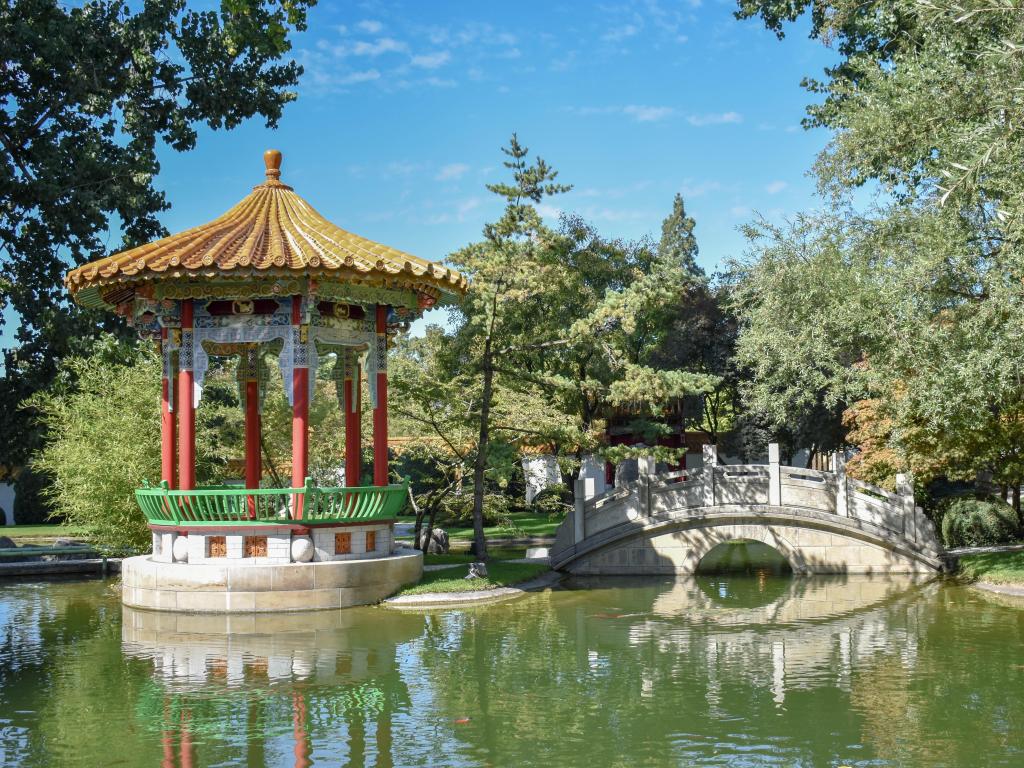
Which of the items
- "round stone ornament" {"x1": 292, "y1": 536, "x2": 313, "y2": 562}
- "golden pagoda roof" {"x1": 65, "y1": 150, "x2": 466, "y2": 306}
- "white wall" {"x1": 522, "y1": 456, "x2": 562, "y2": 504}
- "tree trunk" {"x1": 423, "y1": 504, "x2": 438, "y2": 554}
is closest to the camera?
"golden pagoda roof" {"x1": 65, "y1": 150, "x2": 466, "y2": 306}

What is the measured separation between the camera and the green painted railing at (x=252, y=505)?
1675 cm

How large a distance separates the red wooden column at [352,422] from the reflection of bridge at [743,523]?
5.37 meters

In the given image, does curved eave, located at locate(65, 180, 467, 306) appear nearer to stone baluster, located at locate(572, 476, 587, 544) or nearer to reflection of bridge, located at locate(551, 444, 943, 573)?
stone baluster, located at locate(572, 476, 587, 544)

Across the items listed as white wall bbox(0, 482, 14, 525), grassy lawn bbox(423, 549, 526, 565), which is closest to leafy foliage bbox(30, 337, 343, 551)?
grassy lawn bbox(423, 549, 526, 565)

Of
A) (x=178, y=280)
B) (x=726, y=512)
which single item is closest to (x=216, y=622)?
(x=178, y=280)

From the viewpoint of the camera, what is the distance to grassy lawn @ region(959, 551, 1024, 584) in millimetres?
18844

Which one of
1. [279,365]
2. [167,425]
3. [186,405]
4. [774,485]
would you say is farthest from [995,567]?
[167,425]

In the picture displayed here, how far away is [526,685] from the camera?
11242mm

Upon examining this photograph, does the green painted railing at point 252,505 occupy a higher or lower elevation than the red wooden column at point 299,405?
lower

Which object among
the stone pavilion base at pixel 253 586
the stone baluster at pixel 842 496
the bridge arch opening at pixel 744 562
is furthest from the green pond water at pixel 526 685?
the bridge arch opening at pixel 744 562

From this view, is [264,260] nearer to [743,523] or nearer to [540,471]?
[743,523]

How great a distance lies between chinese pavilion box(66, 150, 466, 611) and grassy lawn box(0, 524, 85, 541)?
15.8 m

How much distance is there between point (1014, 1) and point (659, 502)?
12.1 metres

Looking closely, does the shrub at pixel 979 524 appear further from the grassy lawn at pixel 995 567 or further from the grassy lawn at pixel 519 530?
the grassy lawn at pixel 519 530
